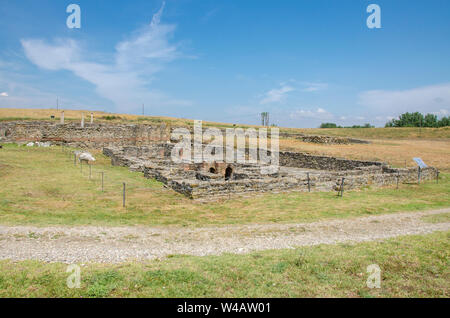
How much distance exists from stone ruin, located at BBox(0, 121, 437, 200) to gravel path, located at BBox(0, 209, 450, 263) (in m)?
4.36

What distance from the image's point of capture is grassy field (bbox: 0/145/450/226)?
31.6 ft

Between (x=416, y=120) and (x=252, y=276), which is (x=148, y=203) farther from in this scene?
(x=416, y=120)

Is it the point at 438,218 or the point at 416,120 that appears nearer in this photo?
the point at 438,218

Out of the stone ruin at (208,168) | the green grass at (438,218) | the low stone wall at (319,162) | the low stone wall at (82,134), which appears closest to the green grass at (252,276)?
the green grass at (438,218)

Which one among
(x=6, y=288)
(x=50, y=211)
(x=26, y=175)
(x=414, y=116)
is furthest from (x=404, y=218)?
(x=414, y=116)

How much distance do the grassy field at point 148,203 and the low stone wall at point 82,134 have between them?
44.5ft

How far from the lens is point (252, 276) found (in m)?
5.40

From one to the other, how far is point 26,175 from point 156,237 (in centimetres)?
1117

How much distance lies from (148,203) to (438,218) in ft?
35.8

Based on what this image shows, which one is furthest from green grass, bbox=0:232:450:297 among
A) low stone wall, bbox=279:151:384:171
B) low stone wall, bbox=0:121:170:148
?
low stone wall, bbox=0:121:170:148

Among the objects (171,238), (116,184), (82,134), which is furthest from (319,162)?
(82,134)

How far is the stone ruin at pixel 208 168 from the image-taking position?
46.0ft
